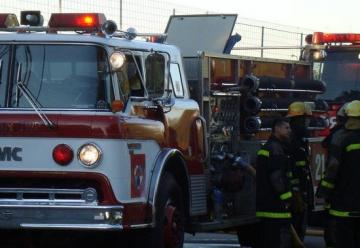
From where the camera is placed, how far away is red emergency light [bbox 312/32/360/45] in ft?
50.5

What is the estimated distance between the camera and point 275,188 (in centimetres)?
862

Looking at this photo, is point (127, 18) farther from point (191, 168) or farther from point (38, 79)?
point (38, 79)

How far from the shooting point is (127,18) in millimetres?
15039

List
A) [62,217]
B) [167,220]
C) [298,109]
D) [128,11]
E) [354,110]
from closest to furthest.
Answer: [62,217] → [167,220] → [354,110] → [298,109] → [128,11]

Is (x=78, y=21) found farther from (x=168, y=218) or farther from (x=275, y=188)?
(x=275, y=188)

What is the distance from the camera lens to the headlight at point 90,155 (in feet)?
23.3

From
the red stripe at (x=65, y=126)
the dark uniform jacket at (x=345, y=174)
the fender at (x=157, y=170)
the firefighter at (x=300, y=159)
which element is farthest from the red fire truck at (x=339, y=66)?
the red stripe at (x=65, y=126)

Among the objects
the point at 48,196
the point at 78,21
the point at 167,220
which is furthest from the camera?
the point at 167,220

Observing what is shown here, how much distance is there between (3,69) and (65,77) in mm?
592

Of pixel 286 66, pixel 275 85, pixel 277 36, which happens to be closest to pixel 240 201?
pixel 275 85

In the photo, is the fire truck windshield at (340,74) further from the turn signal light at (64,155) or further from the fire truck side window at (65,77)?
the turn signal light at (64,155)

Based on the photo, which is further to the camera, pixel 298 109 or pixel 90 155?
pixel 298 109

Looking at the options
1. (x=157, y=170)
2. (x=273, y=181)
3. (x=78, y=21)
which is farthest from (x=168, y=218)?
(x=78, y=21)

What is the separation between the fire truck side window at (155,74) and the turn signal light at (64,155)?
1.16 metres
